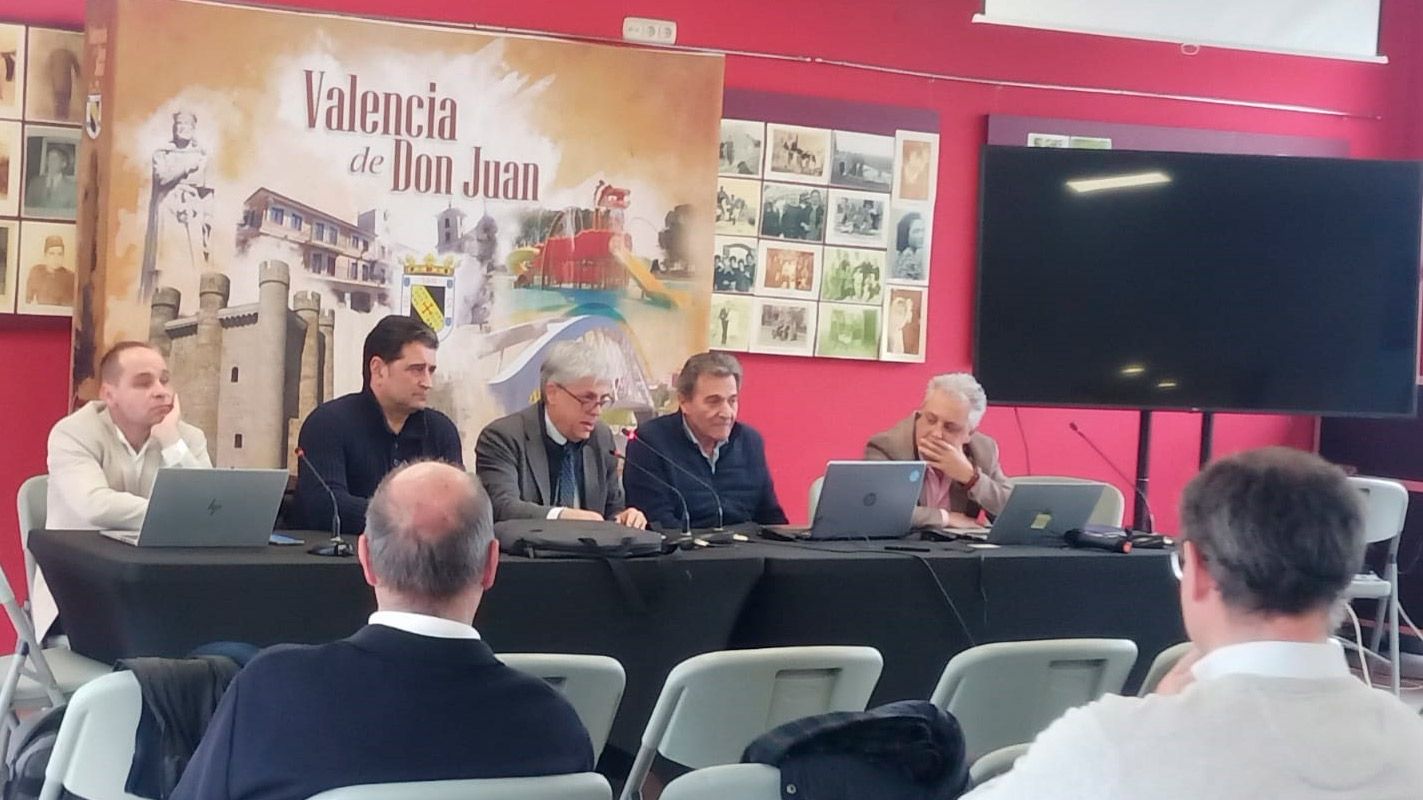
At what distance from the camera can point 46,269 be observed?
4434mm

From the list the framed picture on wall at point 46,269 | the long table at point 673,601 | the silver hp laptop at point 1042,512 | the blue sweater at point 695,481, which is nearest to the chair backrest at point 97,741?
the long table at point 673,601

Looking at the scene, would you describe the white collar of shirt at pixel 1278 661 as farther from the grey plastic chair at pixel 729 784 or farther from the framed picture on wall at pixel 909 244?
the framed picture on wall at pixel 909 244

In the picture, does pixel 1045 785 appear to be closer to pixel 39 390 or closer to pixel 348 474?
pixel 348 474

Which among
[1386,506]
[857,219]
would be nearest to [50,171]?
[857,219]

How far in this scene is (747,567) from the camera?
11.0 feet

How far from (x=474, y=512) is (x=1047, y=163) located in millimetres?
3489

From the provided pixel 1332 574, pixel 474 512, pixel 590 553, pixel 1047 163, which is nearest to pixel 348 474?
pixel 590 553

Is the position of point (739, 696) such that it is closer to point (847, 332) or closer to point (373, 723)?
point (373, 723)

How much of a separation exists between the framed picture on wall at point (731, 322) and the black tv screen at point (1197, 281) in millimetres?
928

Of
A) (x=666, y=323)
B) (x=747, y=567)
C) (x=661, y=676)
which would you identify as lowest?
(x=661, y=676)

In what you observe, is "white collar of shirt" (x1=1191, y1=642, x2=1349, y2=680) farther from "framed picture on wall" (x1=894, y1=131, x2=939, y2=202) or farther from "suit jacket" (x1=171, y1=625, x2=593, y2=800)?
"framed picture on wall" (x1=894, y1=131, x2=939, y2=202)

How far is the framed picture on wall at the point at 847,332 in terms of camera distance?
18.2 feet

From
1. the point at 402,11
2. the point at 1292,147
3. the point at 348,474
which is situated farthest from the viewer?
the point at 1292,147

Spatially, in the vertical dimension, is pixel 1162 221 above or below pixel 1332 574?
above
